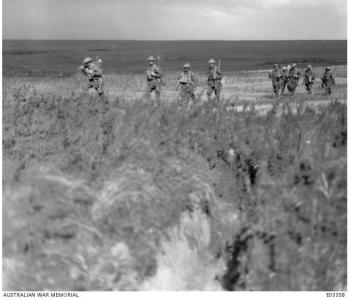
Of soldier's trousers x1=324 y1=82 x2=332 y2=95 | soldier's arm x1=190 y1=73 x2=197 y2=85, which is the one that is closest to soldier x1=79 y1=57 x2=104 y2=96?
soldier's arm x1=190 y1=73 x2=197 y2=85

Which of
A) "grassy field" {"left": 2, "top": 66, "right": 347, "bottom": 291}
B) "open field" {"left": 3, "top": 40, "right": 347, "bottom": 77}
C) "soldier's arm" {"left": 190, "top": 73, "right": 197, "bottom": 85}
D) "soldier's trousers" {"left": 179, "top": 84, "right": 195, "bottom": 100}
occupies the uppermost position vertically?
"open field" {"left": 3, "top": 40, "right": 347, "bottom": 77}

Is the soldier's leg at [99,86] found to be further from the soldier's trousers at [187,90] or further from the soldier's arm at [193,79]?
the soldier's arm at [193,79]

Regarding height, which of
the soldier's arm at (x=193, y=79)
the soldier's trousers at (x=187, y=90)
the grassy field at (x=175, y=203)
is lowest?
the grassy field at (x=175, y=203)

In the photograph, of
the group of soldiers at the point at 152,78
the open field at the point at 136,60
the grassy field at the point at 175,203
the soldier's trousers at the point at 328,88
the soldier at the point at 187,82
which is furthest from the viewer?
the open field at the point at 136,60

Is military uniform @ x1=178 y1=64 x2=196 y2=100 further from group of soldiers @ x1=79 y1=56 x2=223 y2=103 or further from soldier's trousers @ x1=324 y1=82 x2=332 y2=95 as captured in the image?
soldier's trousers @ x1=324 y1=82 x2=332 y2=95

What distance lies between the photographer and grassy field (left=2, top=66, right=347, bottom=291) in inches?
246

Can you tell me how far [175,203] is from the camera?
7.34 meters

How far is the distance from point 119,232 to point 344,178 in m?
3.52

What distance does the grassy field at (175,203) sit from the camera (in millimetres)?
6238

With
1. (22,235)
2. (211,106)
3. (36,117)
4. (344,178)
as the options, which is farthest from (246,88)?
(22,235)

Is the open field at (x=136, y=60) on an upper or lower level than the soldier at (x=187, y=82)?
upper

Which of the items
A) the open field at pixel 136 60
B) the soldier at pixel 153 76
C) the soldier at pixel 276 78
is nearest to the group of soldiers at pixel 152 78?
the soldier at pixel 153 76

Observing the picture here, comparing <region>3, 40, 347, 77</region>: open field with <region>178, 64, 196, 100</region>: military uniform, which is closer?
<region>178, 64, 196, 100</region>: military uniform

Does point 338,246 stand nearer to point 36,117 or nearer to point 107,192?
point 107,192
